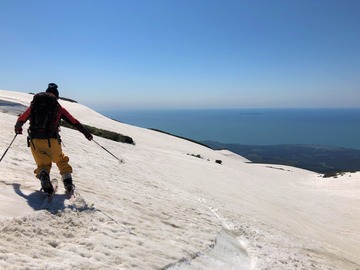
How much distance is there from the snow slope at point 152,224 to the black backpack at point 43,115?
146cm

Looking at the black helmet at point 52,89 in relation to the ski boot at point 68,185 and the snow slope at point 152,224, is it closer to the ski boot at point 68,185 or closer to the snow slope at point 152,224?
the ski boot at point 68,185

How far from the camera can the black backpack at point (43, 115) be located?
7535 mm

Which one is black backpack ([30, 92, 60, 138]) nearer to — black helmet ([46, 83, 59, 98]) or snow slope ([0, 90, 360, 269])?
black helmet ([46, 83, 59, 98])

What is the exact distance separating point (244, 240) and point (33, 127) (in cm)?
643

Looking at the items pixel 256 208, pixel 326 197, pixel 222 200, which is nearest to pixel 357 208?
pixel 326 197

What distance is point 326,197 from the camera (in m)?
22.6

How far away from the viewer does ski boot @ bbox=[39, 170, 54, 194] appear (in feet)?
24.5

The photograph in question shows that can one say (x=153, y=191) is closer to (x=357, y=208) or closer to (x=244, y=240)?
(x=244, y=240)

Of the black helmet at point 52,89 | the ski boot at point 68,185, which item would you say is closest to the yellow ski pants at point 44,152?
the ski boot at point 68,185

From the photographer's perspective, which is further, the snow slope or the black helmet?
the black helmet

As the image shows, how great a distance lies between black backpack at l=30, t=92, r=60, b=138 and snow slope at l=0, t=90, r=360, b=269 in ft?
4.80

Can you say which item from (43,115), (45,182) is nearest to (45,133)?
(43,115)

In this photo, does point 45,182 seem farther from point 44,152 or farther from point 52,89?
point 52,89

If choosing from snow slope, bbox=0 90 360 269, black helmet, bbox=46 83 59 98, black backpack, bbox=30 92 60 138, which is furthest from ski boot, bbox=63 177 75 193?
black helmet, bbox=46 83 59 98
